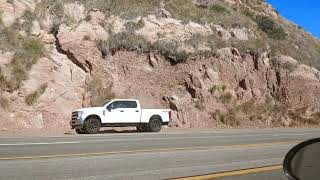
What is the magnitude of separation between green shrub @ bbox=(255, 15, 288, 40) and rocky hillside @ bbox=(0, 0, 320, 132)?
1376 mm

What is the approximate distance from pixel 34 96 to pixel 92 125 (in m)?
4.66

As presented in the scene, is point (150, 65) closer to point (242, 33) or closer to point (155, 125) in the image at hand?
point (155, 125)

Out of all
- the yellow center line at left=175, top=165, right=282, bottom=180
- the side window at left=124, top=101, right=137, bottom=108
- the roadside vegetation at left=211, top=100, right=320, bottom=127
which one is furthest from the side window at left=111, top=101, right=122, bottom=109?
the yellow center line at left=175, top=165, right=282, bottom=180

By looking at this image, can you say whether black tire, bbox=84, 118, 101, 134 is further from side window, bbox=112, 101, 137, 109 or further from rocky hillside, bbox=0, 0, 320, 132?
rocky hillside, bbox=0, 0, 320, 132

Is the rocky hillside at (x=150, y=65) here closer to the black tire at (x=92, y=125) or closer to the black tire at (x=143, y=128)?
the black tire at (x=92, y=125)

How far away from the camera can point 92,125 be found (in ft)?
81.9

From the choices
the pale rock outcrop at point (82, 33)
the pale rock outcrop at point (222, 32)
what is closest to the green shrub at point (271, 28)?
the pale rock outcrop at point (222, 32)

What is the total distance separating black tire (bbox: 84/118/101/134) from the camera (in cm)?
2472

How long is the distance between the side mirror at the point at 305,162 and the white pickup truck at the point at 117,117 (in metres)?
21.2

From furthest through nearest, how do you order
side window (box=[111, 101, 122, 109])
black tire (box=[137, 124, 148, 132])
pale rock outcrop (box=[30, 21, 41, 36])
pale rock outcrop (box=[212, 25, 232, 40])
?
1. pale rock outcrop (box=[212, 25, 232, 40])
2. pale rock outcrop (box=[30, 21, 41, 36])
3. black tire (box=[137, 124, 148, 132])
4. side window (box=[111, 101, 122, 109])

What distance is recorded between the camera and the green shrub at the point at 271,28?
45688 mm

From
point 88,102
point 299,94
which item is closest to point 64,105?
point 88,102

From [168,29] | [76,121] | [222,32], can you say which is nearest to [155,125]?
[76,121]

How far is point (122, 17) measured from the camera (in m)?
36.9
